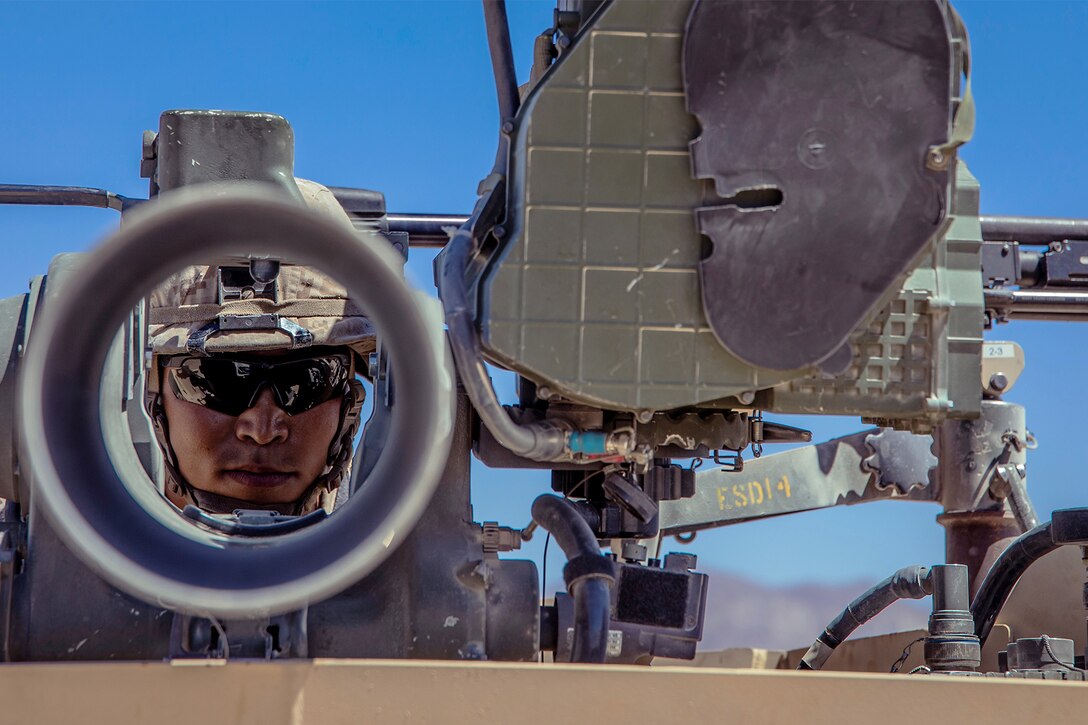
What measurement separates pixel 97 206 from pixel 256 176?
103 cm

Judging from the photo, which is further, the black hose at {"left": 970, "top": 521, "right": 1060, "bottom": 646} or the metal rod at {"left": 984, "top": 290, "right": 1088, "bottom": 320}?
the metal rod at {"left": 984, "top": 290, "right": 1088, "bottom": 320}

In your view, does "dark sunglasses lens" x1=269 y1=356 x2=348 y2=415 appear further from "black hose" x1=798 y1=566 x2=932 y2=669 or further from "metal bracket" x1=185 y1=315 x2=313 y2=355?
"black hose" x1=798 y1=566 x2=932 y2=669

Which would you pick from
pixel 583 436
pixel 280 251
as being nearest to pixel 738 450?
pixel 583 436

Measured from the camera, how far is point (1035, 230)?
12.7 ft

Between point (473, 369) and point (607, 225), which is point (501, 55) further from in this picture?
point (473, 369)

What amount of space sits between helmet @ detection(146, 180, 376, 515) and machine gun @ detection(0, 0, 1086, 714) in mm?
1441

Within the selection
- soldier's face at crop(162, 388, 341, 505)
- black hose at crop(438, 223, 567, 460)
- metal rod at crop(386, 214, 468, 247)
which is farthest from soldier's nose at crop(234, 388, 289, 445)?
black hose at crop(438, 223, 567, 460)

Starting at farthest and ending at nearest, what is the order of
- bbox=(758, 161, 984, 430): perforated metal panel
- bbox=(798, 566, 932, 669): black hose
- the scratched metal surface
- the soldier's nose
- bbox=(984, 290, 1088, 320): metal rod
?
the scratched metal surface, the soldier's nose, bbox=(984, 290, 1088, 320): metal rod, bbox=(798, 566, 932, 669): black hose, bbox=(758, 161, 984, 430): perforated metal panel

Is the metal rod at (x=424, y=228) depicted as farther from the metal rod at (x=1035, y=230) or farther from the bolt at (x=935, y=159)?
the bolt at (x=935, y=159)

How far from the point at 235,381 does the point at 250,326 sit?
16 cm

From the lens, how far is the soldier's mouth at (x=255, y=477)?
430 centimetres

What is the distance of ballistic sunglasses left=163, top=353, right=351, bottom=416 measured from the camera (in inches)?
169

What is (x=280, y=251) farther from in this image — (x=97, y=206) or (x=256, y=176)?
(x=97, y=206)

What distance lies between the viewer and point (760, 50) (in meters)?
2.53
